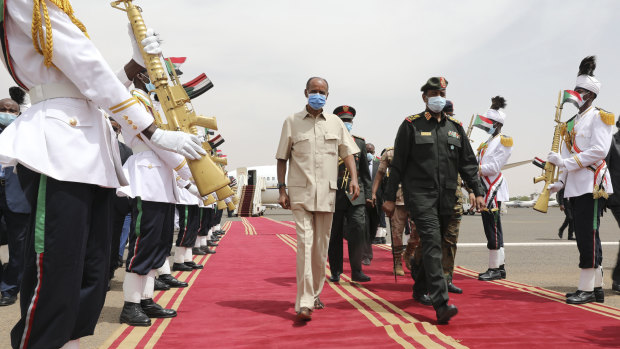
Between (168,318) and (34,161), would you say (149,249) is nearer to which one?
(168,318)

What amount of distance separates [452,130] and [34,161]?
3.85 meters

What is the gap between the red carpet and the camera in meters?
3.70

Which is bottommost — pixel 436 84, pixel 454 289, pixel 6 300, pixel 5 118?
pixel 6 300

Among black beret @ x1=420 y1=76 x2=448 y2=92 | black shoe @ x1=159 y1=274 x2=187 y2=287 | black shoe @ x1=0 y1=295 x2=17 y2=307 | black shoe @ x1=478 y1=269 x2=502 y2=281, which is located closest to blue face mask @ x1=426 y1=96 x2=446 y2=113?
black beret @ x1=420 y1=76 x2=448 y2=92

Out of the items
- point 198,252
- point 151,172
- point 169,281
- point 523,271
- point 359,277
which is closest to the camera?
point 151,172

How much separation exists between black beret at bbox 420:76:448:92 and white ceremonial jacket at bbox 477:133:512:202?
2.64 m

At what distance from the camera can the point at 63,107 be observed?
2250 millimetres

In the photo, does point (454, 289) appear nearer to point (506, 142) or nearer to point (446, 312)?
point (446, 312)

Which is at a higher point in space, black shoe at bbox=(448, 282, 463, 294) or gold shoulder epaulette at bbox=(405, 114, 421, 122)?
gold shoulder epaulette at bbox=(405, 114, 421, 122)

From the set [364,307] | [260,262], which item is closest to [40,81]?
[364,307]

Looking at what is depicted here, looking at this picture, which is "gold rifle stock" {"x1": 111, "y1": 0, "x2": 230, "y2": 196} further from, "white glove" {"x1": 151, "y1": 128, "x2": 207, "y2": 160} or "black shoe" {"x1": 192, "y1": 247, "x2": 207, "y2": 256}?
"black shoe" {"x1": 192, "y1": 247, "x2": 207, "y2": 256}

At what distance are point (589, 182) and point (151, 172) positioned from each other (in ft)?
14.2

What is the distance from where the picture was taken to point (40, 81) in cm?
227

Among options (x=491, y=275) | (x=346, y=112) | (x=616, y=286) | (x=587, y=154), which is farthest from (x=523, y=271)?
(x=346, y=112)
